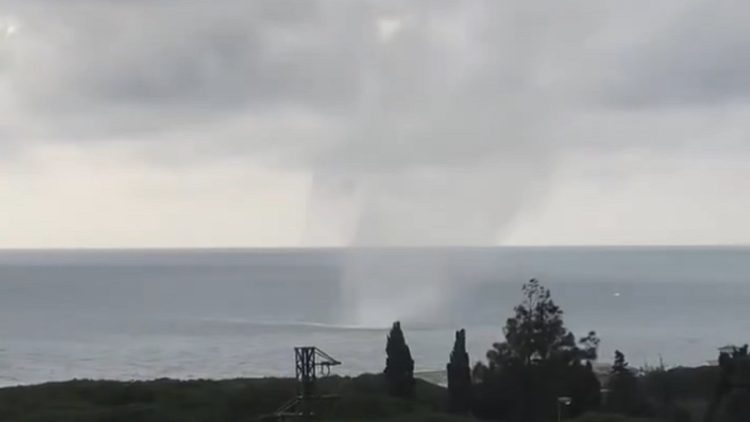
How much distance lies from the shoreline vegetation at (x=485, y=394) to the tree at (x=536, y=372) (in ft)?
0.11

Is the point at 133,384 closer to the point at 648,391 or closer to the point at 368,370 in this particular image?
the point at 648,391

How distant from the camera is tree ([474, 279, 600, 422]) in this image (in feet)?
128

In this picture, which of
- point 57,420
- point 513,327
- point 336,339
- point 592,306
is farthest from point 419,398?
point 592,306

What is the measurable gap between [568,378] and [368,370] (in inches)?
1765

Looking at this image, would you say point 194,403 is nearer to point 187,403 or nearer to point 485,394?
point 187,403

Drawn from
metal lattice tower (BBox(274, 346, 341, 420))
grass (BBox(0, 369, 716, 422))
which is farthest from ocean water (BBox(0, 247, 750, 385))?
metal lattice tower (BBox(274, 346, 341, 420))

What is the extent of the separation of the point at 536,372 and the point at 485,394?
7.26 ft

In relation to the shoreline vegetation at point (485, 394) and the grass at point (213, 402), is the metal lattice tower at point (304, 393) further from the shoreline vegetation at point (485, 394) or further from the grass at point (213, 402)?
the grass at point (213, 402)

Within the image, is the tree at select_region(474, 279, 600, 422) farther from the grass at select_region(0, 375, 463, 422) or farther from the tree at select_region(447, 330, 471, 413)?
the grass at select_region(0, 375, 463, 422)

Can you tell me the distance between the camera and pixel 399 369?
4119cm

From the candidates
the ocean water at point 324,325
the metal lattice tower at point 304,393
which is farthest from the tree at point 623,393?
the ocean water at point 324,325

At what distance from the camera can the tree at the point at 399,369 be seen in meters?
→ 41.0

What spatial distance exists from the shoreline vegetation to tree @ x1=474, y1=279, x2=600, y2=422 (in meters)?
0.03

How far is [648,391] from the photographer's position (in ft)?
143
